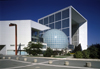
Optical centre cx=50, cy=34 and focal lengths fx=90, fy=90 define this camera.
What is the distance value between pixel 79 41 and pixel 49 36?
127ft

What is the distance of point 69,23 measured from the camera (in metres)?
58.5

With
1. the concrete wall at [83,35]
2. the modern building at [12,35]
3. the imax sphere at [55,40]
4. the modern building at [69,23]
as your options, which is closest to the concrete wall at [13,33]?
the modern building at [12,35]

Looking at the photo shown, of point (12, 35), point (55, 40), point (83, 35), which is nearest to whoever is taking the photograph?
point (12, 35)

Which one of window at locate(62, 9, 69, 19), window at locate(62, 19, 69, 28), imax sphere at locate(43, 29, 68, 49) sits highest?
window at locate(62, 9, 69, 19)

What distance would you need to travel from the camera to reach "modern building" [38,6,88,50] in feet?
194

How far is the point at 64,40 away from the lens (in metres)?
45.2

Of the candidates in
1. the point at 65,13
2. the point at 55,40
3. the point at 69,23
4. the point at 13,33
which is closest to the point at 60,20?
the point at 65,13

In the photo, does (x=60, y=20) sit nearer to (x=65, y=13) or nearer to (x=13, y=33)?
(x=65, y=13)

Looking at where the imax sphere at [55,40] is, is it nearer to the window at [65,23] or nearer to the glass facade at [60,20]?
the glass facade at [60,20]

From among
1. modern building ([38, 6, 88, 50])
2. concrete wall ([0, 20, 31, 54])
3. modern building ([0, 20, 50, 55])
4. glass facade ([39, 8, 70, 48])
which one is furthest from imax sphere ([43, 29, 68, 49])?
glass facade ([39, 8, 70, 48])

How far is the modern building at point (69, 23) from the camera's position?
2333 inches

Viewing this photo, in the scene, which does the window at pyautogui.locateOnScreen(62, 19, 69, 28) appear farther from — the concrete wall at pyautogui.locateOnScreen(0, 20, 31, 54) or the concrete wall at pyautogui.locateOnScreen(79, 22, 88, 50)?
the concrete wall at pyautogui.locateOnScreen(0, 20, 31, 54)

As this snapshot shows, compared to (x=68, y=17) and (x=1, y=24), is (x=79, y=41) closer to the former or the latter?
(x=68, y=17)

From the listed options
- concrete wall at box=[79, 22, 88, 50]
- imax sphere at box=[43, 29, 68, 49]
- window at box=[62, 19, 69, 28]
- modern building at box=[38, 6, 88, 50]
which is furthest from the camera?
concrete wall at box=[79, 22, 88, 50]
